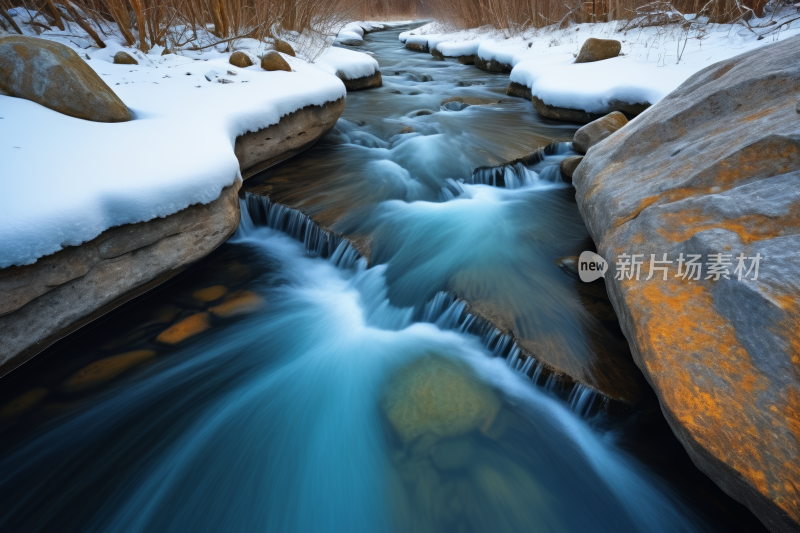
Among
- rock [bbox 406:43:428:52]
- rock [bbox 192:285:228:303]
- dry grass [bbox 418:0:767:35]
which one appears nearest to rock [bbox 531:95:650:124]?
dry grass [bbox 418:0:767:35]

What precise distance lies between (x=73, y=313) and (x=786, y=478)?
3094 mm

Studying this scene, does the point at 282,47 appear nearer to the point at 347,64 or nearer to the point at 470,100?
the point at 347,64

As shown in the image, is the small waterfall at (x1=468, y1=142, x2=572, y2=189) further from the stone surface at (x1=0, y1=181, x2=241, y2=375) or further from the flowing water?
the stone surface at (x1=0, y1=181, x2=241, y2=375)

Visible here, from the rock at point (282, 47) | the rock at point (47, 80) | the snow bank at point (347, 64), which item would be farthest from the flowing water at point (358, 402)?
the snow bank at point (347, 64)

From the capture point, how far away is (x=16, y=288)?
1.84 meters

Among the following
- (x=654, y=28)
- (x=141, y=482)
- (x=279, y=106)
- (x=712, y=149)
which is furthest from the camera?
(x=654, y=28)

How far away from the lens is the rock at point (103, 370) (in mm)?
2137

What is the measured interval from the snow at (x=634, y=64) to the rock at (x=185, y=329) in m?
4.92

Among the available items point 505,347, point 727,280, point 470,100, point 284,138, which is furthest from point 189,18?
point 727,280

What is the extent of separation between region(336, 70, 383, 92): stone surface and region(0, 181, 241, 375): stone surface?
4.93 m

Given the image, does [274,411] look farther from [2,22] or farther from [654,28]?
[654,28]

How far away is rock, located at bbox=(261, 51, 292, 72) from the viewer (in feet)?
15.5

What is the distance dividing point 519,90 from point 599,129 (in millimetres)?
3179

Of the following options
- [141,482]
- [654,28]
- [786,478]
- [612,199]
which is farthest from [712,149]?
[654,28]
